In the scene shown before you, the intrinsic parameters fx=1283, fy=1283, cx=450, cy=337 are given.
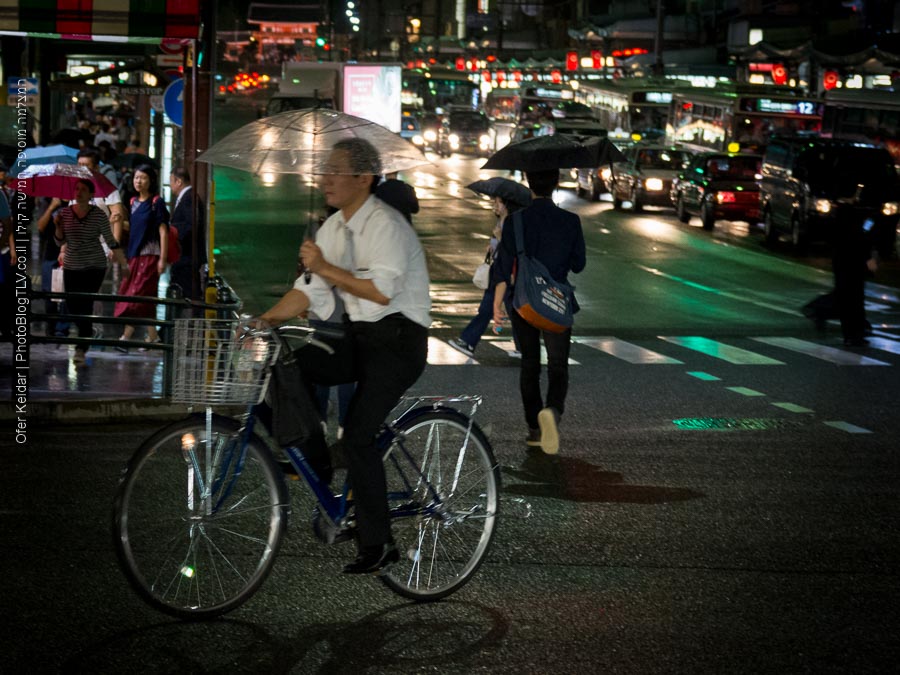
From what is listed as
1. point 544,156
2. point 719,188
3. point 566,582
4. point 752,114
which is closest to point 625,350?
point 544,156

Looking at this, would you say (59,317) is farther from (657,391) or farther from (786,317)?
(786,317)

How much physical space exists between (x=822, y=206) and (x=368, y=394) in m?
21.7

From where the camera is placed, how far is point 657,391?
11.4m

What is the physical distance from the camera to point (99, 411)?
30.7 feet

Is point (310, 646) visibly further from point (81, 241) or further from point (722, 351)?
point (722, 351)

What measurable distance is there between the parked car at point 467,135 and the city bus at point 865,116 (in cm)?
2506

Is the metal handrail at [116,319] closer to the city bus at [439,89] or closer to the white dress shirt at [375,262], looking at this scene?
the white dress shirt at [375,262]

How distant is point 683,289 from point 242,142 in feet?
47.7

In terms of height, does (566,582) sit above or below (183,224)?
below

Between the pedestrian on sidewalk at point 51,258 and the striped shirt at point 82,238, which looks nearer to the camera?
the striped shirt at point 82,238

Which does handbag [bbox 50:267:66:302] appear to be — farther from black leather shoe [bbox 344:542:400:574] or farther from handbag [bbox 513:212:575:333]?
black leather shoe [bbox 344:542:400:574]

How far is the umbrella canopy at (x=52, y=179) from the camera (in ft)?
41.5

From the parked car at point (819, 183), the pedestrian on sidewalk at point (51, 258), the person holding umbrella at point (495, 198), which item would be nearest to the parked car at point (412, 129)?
the parked car at point (819, 183)

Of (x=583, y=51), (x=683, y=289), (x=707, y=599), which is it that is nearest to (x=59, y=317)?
(x=707, y=599)
